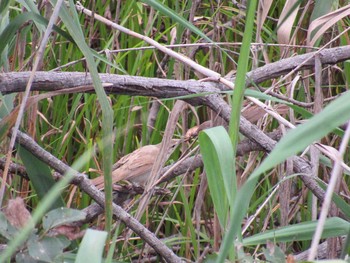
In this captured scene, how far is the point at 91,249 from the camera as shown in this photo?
2.89ft

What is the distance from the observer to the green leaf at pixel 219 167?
99 centimetres

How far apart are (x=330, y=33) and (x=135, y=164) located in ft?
2.32

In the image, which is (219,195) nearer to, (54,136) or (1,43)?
(1,43)

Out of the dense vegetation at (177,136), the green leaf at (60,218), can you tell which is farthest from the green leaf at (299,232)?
the green leaf at (60,218)

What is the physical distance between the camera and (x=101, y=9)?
7.95 ft

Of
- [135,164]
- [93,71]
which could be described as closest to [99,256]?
[93,71]

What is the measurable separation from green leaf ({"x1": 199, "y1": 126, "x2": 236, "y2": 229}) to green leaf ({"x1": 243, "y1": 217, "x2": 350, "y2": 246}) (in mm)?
76

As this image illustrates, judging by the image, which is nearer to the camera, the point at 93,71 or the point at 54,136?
the point at 93,71

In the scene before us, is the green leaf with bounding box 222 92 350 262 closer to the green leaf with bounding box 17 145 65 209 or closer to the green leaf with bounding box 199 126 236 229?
the green leaf with bounding box 199 126 236 229

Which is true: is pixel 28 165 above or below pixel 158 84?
below

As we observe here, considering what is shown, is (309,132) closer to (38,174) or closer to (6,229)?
(6,229)

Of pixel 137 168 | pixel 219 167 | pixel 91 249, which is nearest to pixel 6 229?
pixel 91 249

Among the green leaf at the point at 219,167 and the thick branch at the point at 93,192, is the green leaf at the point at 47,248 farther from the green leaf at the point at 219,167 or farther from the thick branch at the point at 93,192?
the thick branch at the point at 93,192

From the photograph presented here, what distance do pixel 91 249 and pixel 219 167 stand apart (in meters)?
0.27
